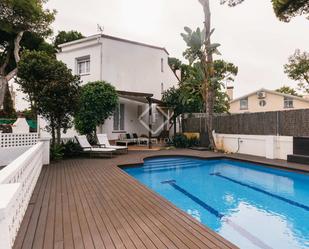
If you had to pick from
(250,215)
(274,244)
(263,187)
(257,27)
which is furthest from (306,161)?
(257,27)

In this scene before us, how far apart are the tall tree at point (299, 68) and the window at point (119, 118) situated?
20915 millimetres

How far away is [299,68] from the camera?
25844 mm

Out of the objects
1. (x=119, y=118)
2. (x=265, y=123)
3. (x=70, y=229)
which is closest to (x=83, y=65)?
(x=119, y=118)

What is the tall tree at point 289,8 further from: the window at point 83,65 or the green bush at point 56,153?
the green bush at point 56,153

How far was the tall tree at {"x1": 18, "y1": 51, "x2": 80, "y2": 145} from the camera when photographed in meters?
9.88

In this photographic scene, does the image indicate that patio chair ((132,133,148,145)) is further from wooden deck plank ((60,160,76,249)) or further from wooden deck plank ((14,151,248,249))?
wooden deck plank ((60,160,76,249))

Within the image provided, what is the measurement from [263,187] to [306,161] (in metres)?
3.48

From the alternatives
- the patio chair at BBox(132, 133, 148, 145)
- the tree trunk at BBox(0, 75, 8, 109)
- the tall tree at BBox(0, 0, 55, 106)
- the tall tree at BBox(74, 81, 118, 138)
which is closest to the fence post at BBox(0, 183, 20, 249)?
the tall tree at BBox(74, 81, 118, 138)

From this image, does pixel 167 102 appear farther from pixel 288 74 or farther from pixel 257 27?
pixel 288 74

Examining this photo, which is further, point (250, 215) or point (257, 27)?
point (257, 27)

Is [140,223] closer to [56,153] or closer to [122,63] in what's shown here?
[56,153]

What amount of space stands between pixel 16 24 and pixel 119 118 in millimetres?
11739

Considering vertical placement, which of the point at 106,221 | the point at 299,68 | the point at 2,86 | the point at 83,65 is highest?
the point at 299,68

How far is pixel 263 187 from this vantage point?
7.79 metres
